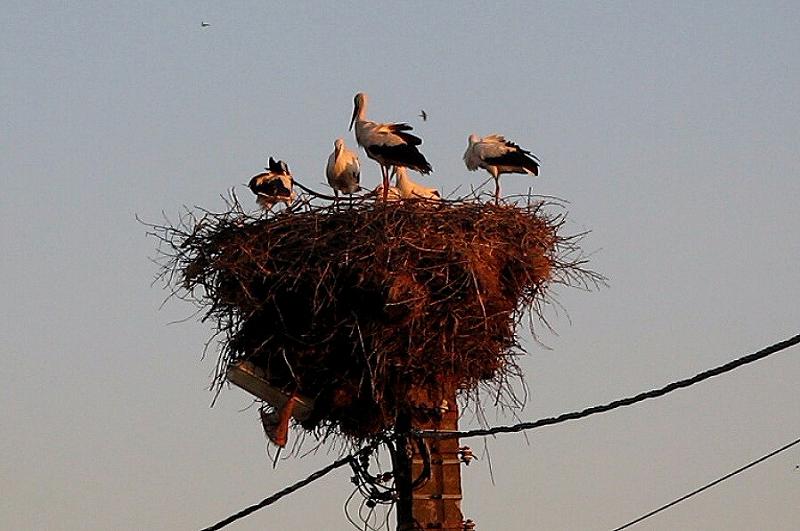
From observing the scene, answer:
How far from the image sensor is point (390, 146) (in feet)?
33.5

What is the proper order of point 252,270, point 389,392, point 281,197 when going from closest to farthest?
point 389,392
point 252,270
point 281,197

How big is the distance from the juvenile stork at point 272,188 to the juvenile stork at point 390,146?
0.54 m

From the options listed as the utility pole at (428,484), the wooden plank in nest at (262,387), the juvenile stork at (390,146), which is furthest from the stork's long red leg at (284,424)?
the juvenile stork at (390,146)

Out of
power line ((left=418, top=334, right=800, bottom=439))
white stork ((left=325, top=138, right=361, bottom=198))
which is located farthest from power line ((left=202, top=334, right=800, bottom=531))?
white stork ((left=325, top=138, right=361, bottom=198))

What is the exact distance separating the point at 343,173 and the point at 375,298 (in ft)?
9.18

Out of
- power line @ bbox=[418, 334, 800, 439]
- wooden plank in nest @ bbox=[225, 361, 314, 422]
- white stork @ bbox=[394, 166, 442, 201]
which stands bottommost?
power line @ bbox=[418, 334, 800, 439]

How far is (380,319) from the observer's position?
7.72 metres

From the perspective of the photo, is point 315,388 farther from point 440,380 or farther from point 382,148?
point 382,148

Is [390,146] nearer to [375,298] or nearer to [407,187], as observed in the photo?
[407,187]

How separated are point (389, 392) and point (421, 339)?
29 centimetres

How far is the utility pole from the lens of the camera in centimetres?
680

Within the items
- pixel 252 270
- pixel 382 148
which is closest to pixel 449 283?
pixel 252 270

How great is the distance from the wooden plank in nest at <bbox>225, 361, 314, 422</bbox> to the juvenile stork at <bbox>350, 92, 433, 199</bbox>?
228 centimetres

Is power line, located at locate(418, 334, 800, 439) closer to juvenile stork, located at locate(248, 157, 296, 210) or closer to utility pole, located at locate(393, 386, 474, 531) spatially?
utility pole, located at locate(393, 386, 474, 531)
